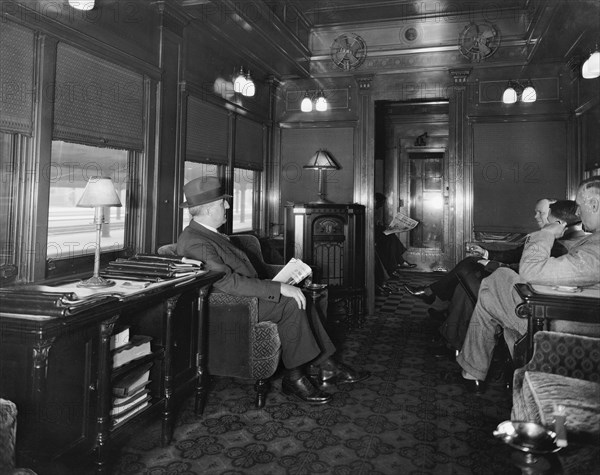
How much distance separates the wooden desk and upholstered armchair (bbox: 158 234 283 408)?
476 millimetres

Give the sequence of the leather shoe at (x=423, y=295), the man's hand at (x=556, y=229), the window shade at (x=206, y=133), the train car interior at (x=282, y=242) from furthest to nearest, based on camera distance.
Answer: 1. the leather shoe at (x=423, y=295)
2. the window shade at (x=206, y=133)
3. the man's hand at (x=556, y=229)
4. the train car interior at (x=282, y=242)

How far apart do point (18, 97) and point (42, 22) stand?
1.65ft

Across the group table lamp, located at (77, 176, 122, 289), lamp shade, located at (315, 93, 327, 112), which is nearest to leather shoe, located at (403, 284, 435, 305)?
lamp shade, located at (315, 93, 327, 112)

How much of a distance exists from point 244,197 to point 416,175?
5.50 m

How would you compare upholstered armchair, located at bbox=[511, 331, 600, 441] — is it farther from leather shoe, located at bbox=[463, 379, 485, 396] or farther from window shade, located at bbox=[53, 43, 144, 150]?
window shade, located at bbox=[53, 43, 144, 150]

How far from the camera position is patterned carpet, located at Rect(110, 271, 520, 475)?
2.55 m

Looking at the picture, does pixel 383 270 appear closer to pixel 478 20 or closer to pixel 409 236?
pixel 409 236

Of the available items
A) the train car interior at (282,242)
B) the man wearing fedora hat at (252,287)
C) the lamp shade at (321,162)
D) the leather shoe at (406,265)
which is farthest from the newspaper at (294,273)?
the leather shoe at (406,265)

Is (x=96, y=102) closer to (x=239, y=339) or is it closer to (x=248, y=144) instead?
(x=239, y=339)

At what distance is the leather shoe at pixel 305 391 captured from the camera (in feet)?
11.0

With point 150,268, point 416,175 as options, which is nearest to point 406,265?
point 416,175

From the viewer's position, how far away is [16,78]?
2.81 meters

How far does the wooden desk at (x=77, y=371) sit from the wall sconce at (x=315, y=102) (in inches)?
166

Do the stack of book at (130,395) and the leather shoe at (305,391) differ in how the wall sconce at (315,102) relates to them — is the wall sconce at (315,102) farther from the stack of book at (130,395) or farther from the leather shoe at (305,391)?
the stack of book at (130,395)
